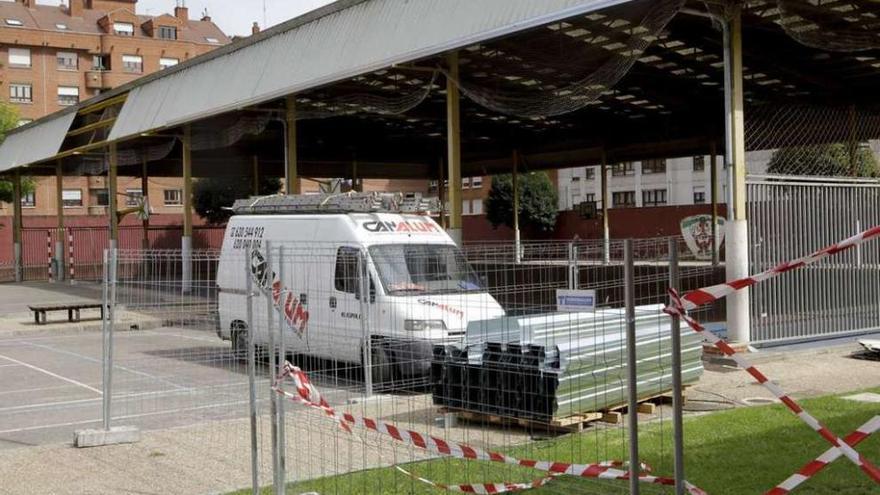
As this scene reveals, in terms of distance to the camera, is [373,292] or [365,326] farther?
[373,292]

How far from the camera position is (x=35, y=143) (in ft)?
127

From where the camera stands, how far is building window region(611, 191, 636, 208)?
233 ft

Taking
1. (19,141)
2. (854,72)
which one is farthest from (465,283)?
(19,141)

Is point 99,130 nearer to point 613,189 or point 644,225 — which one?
point 644,225

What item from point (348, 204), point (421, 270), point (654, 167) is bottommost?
point (421, 270)

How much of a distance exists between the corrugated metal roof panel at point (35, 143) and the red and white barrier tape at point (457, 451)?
31.6 meters

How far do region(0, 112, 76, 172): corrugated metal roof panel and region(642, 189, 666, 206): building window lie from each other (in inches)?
1664

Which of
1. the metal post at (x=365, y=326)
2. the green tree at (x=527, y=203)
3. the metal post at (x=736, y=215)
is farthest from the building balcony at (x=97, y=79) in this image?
the metal post at (x=365, y=326)

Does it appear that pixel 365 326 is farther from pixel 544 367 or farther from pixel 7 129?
pixel 7 129

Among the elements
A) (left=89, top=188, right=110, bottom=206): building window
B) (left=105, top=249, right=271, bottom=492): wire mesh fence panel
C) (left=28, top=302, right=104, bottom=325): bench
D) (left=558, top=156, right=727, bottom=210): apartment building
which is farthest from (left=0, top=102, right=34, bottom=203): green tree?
(left=105, top=249, right=271, bottom=492): wire mesh fence panel

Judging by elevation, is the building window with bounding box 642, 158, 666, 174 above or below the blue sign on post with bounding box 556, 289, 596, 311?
above

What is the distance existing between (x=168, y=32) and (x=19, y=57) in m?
14.9

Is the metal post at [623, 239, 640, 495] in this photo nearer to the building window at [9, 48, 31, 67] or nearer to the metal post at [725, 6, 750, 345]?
the metal post at [725, 6, 750, 345]

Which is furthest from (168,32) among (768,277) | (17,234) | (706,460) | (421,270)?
(768,277)
